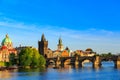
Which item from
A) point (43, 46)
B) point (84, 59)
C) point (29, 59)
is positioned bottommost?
point (29, 59)

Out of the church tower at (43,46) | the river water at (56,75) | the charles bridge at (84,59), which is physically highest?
the church tower at (43,46)

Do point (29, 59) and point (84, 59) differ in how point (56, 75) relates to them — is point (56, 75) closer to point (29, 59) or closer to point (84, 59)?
point (29, 59)

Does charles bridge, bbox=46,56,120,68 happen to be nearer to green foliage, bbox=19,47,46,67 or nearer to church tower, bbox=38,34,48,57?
church tower, bbox=38,34,48,57

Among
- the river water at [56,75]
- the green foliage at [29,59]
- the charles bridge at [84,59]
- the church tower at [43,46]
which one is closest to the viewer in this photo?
the river water at [56,75]

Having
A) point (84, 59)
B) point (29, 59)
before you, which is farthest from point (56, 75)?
point (84, 59)

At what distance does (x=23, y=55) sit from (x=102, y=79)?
47073mm

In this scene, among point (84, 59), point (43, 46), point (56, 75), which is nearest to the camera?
point (56, 75)

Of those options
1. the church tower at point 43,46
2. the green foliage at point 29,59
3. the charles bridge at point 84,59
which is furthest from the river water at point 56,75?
the church tower at point 43,46

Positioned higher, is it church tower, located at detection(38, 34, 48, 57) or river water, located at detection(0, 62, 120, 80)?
church tower, located at detection(38, 34, 48, 57)

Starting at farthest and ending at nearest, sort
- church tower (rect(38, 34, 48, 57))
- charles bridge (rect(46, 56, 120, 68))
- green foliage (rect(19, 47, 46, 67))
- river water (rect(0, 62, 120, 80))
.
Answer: church tower (rect(38, 34, 48, 57))
charles bridge (rect(46, 56, 120, 68))
green foliage (rect(19, 47, 46, 67))
river water (rect(0, 62, 120, 80))

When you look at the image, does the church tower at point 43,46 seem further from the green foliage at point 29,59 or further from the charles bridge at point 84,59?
the green foliage at point 29,59

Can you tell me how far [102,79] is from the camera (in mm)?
70500

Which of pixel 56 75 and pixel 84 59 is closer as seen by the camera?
pixel 56 75

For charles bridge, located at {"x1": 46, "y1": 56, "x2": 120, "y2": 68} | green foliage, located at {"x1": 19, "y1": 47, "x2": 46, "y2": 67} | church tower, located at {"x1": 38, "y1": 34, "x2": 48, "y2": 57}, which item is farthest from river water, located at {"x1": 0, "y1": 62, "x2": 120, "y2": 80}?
church tower, located at {"x1": 38, "y1": 34, "x2": 48, "y2": 57}
